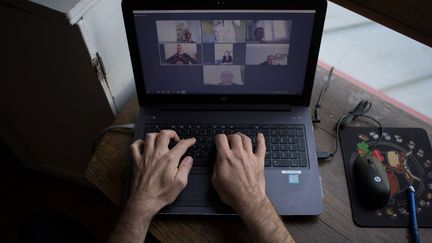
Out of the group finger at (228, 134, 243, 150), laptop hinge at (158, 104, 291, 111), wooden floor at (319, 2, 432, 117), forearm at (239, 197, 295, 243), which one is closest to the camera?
Answer: forearm at (239, 197, 295, 243)

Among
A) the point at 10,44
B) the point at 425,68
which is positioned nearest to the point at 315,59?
the point at 425,68

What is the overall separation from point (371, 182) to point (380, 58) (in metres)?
0.53

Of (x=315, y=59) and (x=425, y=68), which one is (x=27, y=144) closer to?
(x=315, y=59)

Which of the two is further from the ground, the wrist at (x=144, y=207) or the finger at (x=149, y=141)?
the finger at (x=149, y=141)

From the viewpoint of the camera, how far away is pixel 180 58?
33.4 inches

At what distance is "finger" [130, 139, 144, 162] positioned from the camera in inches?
32.9

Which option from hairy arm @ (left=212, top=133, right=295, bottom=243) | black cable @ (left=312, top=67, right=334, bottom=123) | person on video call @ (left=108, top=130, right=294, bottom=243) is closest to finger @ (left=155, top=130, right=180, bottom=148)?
person on video call @ (left=108, top=130, right=294, bottom=243)

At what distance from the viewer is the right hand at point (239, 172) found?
30.0 inches

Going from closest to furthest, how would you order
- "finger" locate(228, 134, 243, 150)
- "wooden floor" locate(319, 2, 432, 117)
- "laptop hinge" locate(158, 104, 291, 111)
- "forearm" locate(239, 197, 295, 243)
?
"forearm" locate(239, 197, 295, 243) → "finger" locate(228, 134, 243, 150) → "laptop hinge" locate(158, 104, 291, 111) → "wooden floor" locate(319, 2, 432, 117)

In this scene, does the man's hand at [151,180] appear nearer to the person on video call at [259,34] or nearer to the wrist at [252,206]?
the wrist at [252,206]

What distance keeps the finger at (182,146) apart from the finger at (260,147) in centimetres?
14

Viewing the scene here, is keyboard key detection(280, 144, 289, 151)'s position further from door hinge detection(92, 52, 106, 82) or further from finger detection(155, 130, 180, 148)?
door hinge detection(92, 52, 106, 82)

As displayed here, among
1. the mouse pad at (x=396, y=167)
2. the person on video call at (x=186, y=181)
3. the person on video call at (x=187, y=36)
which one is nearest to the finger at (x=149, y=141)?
the person on video call at (x=186, y=181)

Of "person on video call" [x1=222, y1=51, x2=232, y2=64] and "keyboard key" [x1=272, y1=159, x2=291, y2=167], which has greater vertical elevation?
"person on video call" [x1=222, y1=51, x2=232, y2=64]
